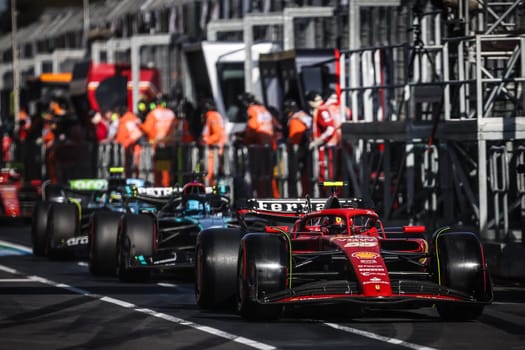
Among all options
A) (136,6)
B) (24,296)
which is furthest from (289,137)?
(136,6)

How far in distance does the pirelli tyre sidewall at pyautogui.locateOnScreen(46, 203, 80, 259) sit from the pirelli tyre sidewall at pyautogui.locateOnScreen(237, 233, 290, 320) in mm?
9094

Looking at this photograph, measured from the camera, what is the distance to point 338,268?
14273mm

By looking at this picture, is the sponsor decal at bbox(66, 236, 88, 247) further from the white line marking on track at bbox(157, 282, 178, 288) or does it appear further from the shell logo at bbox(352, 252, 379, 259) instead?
the shell logo at bbox(352, 252, 379, 259)

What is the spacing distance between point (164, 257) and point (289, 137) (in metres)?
9.01

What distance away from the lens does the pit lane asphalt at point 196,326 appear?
39.2 feet

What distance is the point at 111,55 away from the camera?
5028 centimetres

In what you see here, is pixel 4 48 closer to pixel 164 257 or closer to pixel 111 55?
pixel 111 55

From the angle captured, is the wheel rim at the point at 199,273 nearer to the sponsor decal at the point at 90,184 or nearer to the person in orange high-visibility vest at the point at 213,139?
the sponsor decal at the point at 90,184

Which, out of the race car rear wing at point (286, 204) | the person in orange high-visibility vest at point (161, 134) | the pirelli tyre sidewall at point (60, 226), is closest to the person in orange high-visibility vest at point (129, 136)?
the person in orange high-visibility vest at point (161, 134)

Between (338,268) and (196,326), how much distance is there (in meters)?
1.66

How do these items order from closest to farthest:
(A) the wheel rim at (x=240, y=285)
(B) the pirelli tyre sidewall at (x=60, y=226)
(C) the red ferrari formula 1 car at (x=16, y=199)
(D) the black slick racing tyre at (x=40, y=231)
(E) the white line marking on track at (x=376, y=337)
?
(E) the white line marking on track at (x=376, y=337) < (A) the wheel rim at (x=240, y=285) < (B) the pirelli tyre sidewall at (x=60, y=226) < (D) the black slick racing tyre at (x=40, y=231) < (C) the red ferrari formula 1 car at (x=16, y=199)

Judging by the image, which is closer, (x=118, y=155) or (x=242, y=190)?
(x=242, y=190)

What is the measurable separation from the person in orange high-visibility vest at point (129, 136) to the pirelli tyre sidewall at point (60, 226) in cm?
1262

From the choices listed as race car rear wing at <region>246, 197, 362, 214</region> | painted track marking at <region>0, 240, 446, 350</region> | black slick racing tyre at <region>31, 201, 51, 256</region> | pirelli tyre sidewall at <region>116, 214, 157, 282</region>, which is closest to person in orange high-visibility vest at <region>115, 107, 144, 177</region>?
black slick racing tyre at <region>31, 201, 51, 256</region>
